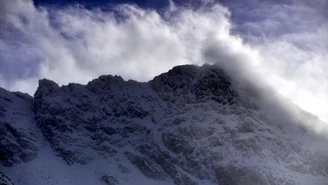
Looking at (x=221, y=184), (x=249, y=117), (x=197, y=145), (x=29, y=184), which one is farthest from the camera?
(x=249, y=117)

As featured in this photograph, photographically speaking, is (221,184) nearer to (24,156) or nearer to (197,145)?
(197,145)

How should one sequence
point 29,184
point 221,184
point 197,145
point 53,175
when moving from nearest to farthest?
point 29,184 < point 53,175 < point 221,184 < point 197,145

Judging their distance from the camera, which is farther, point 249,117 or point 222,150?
point 249,117

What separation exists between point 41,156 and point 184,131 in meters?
58.8

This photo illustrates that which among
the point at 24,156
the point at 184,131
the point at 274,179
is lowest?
the point at 24,156

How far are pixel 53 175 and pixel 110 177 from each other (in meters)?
20.3

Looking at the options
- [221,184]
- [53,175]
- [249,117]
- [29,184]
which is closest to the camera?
[29,184]

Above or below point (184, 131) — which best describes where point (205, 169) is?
below

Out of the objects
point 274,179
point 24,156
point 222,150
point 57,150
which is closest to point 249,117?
point 222,150

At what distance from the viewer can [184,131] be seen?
7490 inches

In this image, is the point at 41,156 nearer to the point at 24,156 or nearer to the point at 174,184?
the point at 24,156

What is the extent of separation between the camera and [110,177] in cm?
16450

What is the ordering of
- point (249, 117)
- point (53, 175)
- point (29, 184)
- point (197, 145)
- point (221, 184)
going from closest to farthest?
point (29, 184)
point (53, 175)
point (221, 184)
point (197, 145)
point (249, 117)

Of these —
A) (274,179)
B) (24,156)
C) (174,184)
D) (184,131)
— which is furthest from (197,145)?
(24,156)
